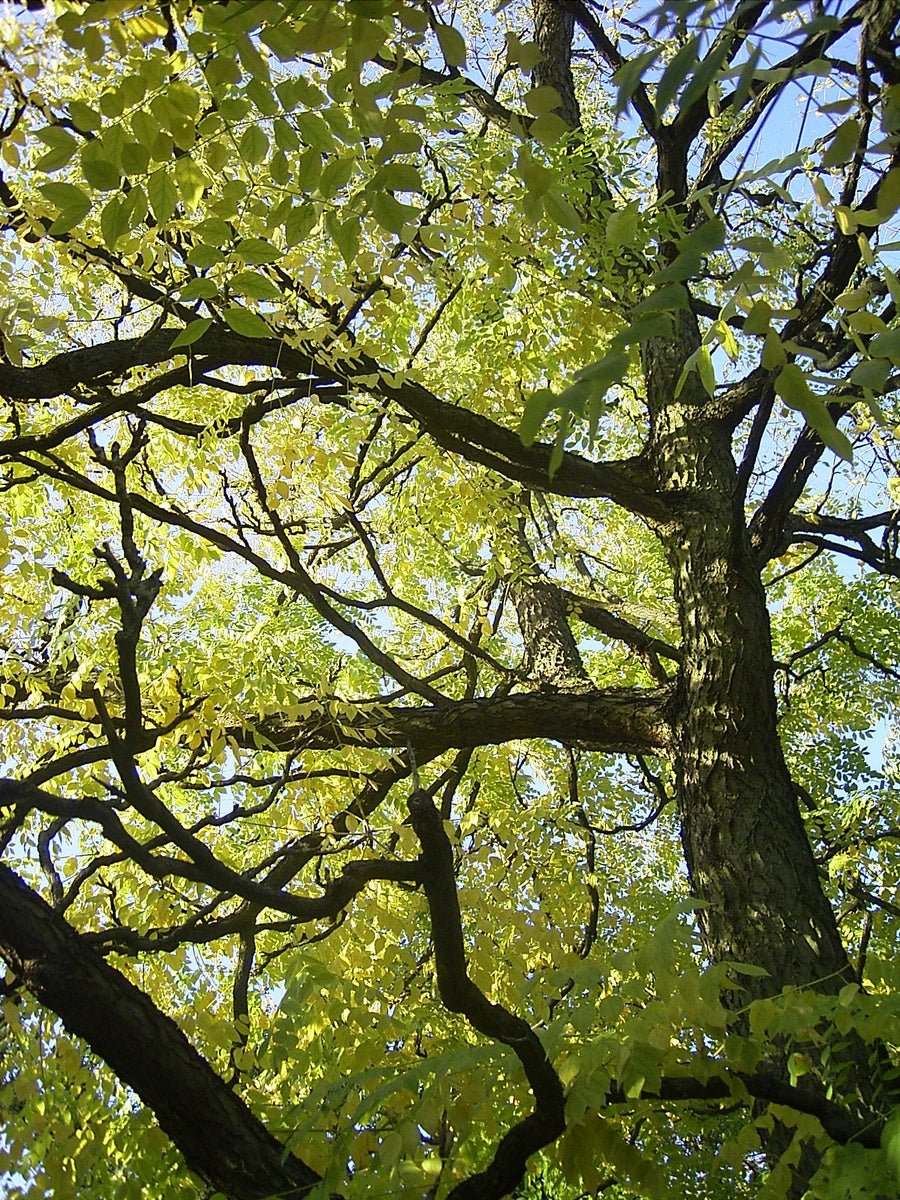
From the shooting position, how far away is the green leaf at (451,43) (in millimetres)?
1865

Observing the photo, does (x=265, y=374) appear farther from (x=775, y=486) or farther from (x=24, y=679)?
(x=775, y=486)

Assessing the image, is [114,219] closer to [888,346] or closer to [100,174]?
[100,174]

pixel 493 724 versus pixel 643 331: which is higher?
pixel 493 724

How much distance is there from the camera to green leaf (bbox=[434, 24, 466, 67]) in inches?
73.4

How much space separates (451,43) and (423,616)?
368 cm

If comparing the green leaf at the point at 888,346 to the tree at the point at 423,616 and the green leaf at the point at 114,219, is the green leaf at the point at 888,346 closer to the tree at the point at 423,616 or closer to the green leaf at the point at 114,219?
the tree at the point at 423,616

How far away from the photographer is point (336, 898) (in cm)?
258

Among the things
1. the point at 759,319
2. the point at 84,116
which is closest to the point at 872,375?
the point at 759,319

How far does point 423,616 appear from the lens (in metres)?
5.38

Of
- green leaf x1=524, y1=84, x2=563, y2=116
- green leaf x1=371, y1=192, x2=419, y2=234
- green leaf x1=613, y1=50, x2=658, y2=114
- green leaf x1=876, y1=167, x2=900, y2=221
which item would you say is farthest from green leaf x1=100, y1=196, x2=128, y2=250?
green leaf x1=876, y1=167, x2=900, y2=221

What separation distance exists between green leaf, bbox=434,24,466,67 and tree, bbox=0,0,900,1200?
0.13ft

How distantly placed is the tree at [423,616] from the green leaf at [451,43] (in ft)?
0.13

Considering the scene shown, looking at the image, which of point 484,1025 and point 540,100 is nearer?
point 540,100

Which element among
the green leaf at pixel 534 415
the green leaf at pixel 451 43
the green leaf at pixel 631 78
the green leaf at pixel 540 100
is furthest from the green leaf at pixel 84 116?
the green leaf at pixel 534 415
